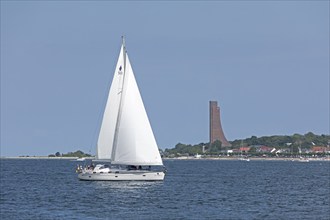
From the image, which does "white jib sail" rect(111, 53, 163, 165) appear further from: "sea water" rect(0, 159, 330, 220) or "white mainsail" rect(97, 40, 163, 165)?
"sea water" rect(0, 159, 330, 220)

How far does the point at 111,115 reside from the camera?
3748 inches

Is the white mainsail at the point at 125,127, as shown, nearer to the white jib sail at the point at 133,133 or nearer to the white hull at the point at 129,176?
the white jib sail at the point at 133,133

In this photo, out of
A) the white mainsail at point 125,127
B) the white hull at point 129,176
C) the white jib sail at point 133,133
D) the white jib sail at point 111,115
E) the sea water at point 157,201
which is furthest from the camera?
the white jib sail at point 111,115

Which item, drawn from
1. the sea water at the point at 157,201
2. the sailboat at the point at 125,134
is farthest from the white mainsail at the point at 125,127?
the sea water at the point at 157,201

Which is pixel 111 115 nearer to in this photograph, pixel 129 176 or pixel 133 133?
Answer: pixel 133 133

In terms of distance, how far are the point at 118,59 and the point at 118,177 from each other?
12.2m

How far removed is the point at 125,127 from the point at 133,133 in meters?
1.04

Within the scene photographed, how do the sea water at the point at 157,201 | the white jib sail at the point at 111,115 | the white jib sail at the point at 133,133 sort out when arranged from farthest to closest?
the white jib sail at the point at 111,115 < the white jib sail at the point at 133,133 < the sea water at the point at 157,201

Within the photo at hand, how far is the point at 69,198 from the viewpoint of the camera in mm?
75312

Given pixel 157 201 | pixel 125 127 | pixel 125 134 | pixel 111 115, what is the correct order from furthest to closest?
pixel 111 115, pixel 125 127, pixel 125 134, pixel 157 201

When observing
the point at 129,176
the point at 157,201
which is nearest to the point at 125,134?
the point at 129,176

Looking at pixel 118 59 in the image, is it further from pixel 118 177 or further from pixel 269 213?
pixel 269 213

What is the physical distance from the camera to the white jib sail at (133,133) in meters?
93.4

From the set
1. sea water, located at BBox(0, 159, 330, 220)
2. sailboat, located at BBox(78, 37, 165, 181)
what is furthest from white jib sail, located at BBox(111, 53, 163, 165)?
sea water, located at BBox(0, 159, 330, 220)
